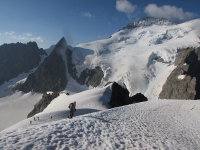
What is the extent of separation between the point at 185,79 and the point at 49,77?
99.2 m

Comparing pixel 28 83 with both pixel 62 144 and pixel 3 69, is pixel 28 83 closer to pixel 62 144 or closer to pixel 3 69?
pixel 3 69

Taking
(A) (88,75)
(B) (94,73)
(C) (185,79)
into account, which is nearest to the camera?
(C) (185,79)

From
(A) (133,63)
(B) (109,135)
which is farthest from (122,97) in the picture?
(A) (133,63)

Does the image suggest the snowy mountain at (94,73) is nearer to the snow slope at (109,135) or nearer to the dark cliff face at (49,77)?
the dark cliff face at (49,77)

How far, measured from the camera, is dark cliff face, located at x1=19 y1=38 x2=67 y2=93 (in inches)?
5699

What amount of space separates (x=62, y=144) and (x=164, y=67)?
472 feet

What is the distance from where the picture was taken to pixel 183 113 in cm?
2220

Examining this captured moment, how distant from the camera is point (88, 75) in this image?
515 feet

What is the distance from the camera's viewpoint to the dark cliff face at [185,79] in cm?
9627

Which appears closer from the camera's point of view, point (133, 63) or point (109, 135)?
point (109, 135)

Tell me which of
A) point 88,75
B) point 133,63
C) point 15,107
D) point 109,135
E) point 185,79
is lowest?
point 109,135

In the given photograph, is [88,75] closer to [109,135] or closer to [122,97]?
[122,97]

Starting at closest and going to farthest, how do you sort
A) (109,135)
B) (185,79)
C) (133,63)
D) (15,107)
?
1. (109,135)
2. (185,79)
3. (15,107)
4. (133,63)

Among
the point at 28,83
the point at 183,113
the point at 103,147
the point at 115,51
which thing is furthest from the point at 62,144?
the point at 115,51
